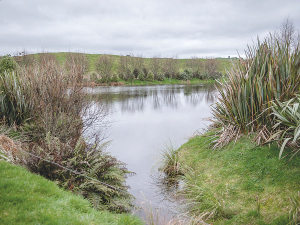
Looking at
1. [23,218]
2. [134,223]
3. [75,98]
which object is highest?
[75,98]

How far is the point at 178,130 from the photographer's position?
13625 mm

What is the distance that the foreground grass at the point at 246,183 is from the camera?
4309 millimetres

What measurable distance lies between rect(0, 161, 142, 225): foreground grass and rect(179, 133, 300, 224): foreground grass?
206 centimetres

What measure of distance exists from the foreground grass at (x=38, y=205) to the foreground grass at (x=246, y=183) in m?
2.06

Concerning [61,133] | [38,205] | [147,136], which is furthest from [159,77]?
[38,205]

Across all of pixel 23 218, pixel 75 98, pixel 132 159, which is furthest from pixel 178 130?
pixel 23 218

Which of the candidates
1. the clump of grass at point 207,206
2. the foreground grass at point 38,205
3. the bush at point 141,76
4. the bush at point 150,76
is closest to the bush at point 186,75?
the bush at point 150,76

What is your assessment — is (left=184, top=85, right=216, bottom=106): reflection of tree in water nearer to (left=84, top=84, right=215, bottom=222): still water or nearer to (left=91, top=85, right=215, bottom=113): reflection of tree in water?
(left=91, top=85, right=215, bottom=113): reflection of tree in water

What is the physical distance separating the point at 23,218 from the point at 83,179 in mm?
2197

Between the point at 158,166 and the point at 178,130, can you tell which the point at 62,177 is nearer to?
the point at 158,166

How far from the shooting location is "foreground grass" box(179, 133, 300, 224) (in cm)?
431

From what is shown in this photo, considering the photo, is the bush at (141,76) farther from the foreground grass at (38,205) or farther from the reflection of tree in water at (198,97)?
the foreground grass at (38,205)

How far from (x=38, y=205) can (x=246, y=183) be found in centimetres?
435

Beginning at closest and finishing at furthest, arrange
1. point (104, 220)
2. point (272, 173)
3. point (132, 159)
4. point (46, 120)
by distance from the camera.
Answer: point (104, 220) < point (272, 173) < point (46, 120) < point (132, 159)
